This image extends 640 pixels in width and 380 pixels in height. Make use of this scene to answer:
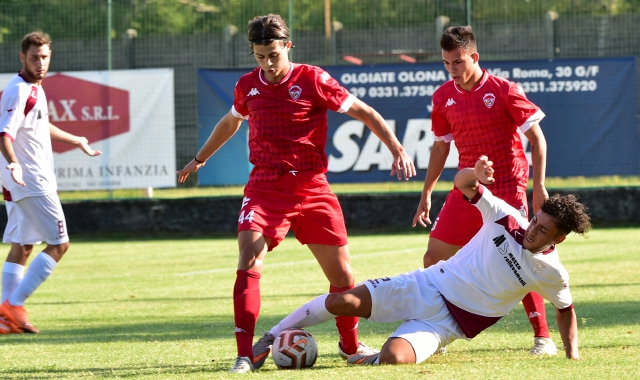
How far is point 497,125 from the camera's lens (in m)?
6.61

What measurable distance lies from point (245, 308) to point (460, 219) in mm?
1776

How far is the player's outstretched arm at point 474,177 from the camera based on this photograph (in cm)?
550

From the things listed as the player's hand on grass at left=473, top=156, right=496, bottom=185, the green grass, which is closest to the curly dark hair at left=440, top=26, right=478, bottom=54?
→ the player's hand on grass at left=473, top=156, right=496, bottom=185

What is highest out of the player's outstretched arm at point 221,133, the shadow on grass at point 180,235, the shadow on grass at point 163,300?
the player's outstretched arm at point 221,133

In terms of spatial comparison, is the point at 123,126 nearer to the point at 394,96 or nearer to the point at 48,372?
the point at 394,96

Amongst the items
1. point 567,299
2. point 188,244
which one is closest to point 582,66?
point 188,244

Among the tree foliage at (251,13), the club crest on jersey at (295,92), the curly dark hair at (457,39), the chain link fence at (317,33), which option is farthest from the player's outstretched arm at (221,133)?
the tree foliage at (251,13)

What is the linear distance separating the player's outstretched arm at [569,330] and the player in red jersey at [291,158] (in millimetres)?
1249

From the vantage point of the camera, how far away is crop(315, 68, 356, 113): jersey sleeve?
607 centimetres

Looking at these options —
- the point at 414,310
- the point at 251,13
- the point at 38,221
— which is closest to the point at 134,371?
the point at 414,310

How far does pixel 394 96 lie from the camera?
16.3 metres

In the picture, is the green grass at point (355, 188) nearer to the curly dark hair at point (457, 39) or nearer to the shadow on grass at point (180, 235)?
the shadow on grass at point (180, 235)

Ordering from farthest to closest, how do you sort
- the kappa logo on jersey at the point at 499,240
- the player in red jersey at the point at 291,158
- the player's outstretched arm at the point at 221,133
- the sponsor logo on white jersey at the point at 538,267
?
the player's outstretched arm at the point at 221,133 → the player in red jersey at the point at 291,158 → the kappa logo on jersey at the point at 499,240 → the sponsor logo on white jersey at the point at 538,267

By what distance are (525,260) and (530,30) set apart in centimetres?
1201
